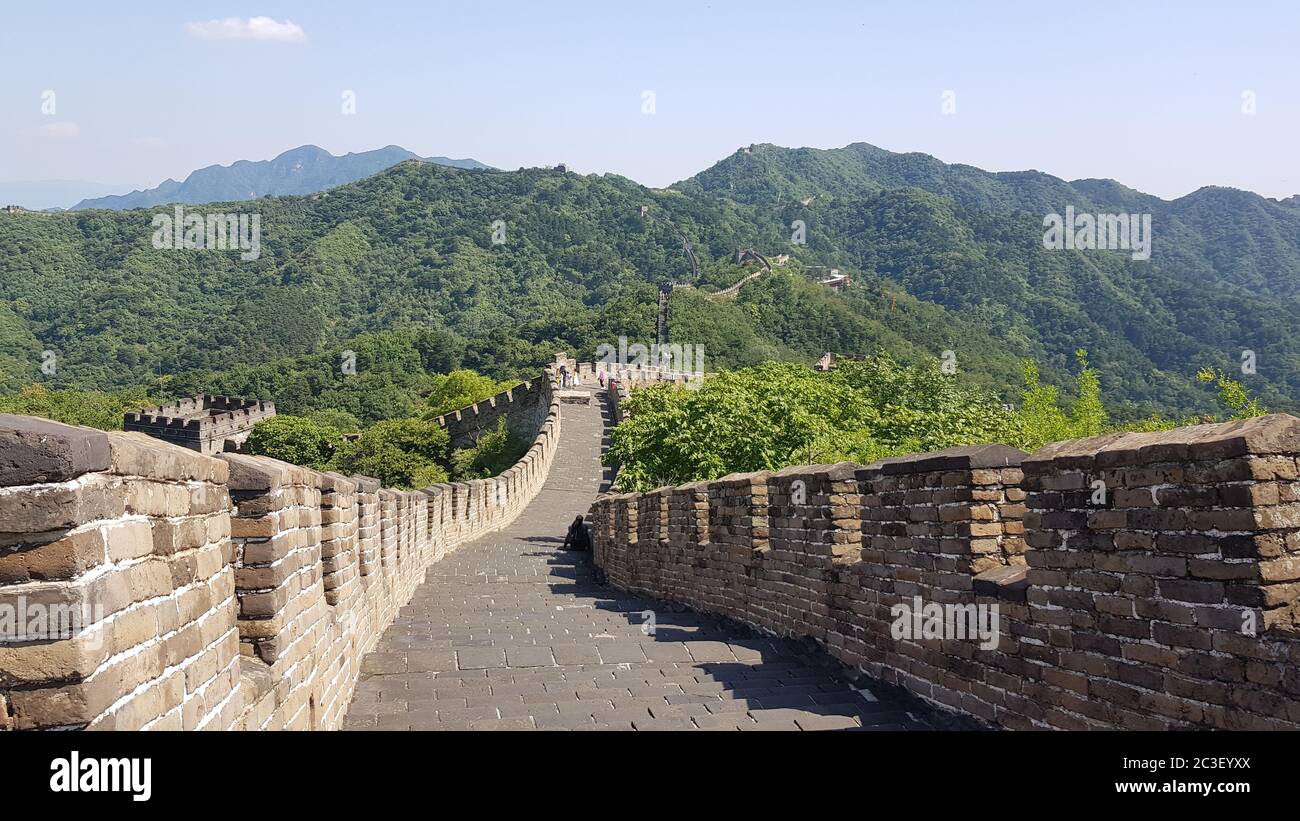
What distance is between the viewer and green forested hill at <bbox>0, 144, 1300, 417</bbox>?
77688 mm

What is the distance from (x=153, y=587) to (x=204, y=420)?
6175 cm

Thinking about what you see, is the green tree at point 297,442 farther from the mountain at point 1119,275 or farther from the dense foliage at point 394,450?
the mountain at point 1119,275

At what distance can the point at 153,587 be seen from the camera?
82.3 inches

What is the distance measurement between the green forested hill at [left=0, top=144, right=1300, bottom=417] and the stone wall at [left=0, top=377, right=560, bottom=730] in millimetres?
53330

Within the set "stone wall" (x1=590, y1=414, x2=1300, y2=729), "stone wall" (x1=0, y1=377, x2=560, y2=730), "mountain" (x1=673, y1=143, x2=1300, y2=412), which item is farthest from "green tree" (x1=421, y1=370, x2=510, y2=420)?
"stone wall" (x1=0, y1=377, x2=560, y2=730)

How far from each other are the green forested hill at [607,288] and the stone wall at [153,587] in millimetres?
53330

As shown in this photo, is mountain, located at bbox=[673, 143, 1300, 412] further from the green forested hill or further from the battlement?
the battlement

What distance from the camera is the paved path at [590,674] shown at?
5.23 m

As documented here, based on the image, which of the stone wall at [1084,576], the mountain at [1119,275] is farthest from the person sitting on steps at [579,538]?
the mountain at [1119,275]

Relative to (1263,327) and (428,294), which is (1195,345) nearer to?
(1263,327)

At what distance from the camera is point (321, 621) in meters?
4.45

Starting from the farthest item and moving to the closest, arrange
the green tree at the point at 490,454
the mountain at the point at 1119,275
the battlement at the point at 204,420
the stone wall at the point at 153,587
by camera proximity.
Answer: the mountain at the point at 1119,275 → the battlement at the point at 204,420 → the green tree at the point at 490,454 → the stone wall at the point at 153,587

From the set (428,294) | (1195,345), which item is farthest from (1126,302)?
(428,294)

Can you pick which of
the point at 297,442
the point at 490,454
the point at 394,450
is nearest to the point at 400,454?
the point at 394,450
